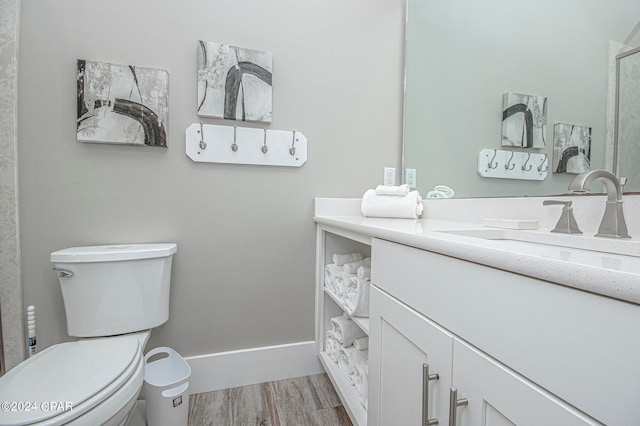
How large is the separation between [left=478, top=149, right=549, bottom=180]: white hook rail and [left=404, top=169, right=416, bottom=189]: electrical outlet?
0.49 metres

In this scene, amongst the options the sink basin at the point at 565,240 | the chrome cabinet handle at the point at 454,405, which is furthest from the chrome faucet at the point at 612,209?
the chrome cabinet handle at the point at 454,405

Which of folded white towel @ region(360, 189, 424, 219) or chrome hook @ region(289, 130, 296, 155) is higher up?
chrome hook @ region(289, 130, 296, 155)

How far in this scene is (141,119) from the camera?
4.25ft

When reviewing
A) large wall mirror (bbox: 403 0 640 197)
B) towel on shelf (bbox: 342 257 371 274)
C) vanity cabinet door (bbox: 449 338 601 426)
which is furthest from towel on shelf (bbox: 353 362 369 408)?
large wall mirror (bbox: 403 0 640 197)

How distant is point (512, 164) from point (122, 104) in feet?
5.16

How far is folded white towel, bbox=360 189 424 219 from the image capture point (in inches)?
52.5

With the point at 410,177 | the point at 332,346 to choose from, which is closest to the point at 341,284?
the point at 332,346

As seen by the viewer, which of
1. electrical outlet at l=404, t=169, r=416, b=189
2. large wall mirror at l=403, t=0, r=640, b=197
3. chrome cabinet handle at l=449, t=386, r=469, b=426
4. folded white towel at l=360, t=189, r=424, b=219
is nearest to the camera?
chrome cabinet handle at l=449, t=386, r=469, b=426

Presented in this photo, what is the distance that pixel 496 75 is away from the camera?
1.13 meters

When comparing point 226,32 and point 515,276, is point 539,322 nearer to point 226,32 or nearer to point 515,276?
point 515,276

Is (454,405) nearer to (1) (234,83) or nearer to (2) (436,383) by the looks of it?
(2) (436,383)

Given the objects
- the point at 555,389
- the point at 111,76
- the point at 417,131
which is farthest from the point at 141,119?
the point at 555,389

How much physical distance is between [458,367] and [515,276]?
0.76 ft

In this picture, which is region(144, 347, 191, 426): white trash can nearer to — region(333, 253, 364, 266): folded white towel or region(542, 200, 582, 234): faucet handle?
region(333, 253, 364, 266): folded white towel
